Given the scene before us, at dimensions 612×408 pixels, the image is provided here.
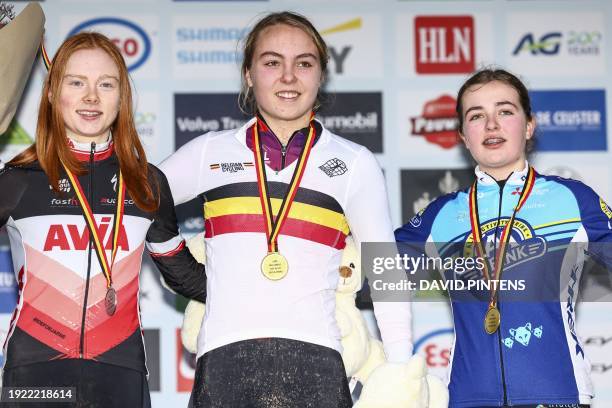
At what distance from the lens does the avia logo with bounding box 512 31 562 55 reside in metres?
4.25

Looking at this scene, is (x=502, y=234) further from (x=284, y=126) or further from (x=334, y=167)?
(x=284, y=126)

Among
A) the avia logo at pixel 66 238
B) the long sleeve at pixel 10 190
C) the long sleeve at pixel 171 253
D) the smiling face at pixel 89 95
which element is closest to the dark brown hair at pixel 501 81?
the long sleeve at pixel 171 253

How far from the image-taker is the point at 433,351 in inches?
165

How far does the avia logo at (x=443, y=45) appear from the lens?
13.9 ft

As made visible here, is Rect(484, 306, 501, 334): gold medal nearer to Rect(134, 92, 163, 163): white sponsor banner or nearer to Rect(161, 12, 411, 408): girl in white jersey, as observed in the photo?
Rect(161, 12, 411, 408): girl in white jersey

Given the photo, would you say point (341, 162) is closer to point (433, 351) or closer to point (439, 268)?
point (439, 268)

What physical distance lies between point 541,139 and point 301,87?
1741mm

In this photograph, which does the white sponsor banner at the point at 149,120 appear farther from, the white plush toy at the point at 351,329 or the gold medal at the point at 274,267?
the gold medal at the point at 274,267

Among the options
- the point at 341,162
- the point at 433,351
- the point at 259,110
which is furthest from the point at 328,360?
the point at 433,351

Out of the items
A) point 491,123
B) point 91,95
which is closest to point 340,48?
point 491,123

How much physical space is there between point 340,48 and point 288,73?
1.34 m

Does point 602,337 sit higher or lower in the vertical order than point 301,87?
lower

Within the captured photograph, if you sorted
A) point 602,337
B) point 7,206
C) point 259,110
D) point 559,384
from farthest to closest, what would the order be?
1. point 602,337
2. point 259,110
3. point 559,384
4. point 7,206

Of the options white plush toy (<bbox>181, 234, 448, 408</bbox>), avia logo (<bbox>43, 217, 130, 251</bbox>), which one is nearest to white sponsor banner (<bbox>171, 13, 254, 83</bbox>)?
white plush toy (<bbox>181, 234, 448, 408</bbox>)
